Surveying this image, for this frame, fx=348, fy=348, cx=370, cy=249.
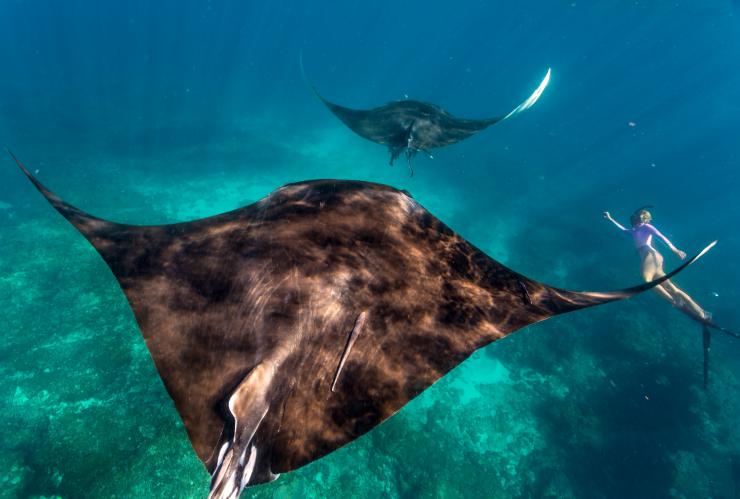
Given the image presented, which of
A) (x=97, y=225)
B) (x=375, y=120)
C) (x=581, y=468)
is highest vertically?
(x=375, y=120)

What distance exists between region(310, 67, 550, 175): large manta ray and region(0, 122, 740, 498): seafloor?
904 centimetres

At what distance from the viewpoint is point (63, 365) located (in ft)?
A: 33.6

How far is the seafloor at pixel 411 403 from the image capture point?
8.32 meters

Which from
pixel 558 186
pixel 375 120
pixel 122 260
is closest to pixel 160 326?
pixel 122 260

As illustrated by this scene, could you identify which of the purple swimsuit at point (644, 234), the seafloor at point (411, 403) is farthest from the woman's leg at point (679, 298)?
the seafloor at point (411, 403)

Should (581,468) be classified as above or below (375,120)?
below

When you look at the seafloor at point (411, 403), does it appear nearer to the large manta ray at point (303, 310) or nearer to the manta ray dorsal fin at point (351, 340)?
the large manta ray at point (303, 310)

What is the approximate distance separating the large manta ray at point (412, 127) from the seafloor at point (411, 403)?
9.04m

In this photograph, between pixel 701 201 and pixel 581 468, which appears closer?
pixel 581 468

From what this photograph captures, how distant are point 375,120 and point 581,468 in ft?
46.7

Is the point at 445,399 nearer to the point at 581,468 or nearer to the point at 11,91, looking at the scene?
the point at 581,468

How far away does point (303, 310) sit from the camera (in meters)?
2.60

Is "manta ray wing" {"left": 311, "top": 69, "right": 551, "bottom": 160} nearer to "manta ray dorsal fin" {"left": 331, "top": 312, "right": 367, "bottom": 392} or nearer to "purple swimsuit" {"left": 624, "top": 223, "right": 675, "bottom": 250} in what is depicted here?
"purple swimsuit" {"left": 624, "top": 223, "right": 675, "bottom": 250}

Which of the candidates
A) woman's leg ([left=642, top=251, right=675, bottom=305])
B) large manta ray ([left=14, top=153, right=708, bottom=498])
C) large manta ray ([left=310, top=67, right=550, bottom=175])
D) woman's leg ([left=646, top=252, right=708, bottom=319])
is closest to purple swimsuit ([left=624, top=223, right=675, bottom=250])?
woman's leg ([left=642, top=251, right=675, bottom=305])
